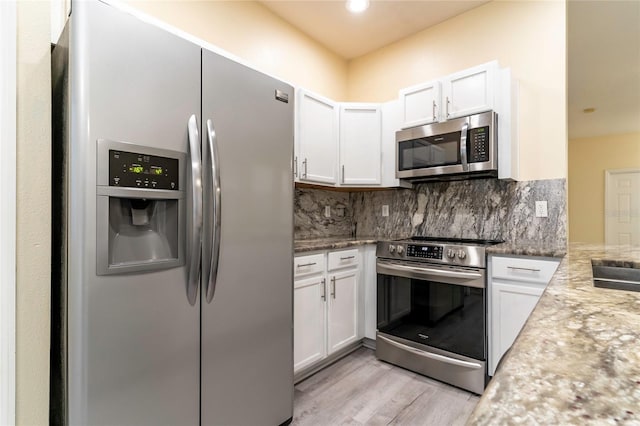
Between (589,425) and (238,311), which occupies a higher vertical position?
(589,425)

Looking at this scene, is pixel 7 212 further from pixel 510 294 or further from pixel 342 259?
pixel 510 294

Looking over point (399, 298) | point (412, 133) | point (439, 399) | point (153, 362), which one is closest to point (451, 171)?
point (412, 133)

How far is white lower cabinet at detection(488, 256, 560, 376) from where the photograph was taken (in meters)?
1.94

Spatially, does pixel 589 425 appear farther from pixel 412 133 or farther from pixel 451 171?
pixel 412 133

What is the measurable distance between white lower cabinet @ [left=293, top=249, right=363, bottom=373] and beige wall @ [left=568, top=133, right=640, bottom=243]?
5.41m

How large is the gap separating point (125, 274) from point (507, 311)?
2.09 m

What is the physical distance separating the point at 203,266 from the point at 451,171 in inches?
74.5

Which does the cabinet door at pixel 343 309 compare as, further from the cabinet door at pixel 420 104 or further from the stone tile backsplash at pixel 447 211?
the cabinet door at pixel 420 104

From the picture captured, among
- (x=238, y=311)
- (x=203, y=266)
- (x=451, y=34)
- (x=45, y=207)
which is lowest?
(x=238, y=311)

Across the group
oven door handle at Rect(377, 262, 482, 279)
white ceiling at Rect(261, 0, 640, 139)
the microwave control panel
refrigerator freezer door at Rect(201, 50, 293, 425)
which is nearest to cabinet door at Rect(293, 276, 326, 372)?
refrigerator freezer door at Rect(201, 50, 293, 425)

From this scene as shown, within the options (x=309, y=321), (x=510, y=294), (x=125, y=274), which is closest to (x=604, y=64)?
(x=510, y=294)

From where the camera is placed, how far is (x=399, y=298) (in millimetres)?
2496

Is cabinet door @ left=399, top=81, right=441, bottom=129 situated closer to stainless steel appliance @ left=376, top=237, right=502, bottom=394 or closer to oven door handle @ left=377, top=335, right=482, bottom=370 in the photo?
stainless steel appliance @ left=376, top=237, right=502, bottom=394

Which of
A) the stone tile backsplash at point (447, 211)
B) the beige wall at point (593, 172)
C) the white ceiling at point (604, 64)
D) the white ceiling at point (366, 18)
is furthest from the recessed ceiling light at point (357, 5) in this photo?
the beige wall at point (593, 172)
